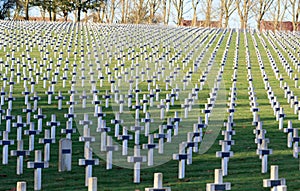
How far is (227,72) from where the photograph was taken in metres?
32.9

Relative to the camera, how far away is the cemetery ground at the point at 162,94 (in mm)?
13414

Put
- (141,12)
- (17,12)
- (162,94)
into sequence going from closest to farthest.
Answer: (162,94) → (17,12) → (141,12)

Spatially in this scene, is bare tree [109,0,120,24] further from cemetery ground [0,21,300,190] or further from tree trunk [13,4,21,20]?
cemetery ground [0,21,300,190]

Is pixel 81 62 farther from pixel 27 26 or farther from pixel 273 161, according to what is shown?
pixel 27 26

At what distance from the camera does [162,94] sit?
84.7 feet

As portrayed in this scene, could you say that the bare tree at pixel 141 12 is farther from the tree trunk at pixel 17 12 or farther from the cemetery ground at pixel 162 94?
the cemetery ground at pixel 162 94

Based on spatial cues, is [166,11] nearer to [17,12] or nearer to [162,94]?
[17,12]

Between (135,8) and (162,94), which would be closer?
(162,94)

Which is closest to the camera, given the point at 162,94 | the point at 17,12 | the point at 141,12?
the point at 162,94

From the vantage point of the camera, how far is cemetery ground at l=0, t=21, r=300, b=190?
13414 mm

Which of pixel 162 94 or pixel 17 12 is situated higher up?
pixel 17 12

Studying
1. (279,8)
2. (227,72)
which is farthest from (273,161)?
(279,8)

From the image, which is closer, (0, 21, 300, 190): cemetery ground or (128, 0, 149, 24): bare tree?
(0, 21, 300, 190): cemetery ground

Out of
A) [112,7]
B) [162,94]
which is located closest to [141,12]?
[112,7]
